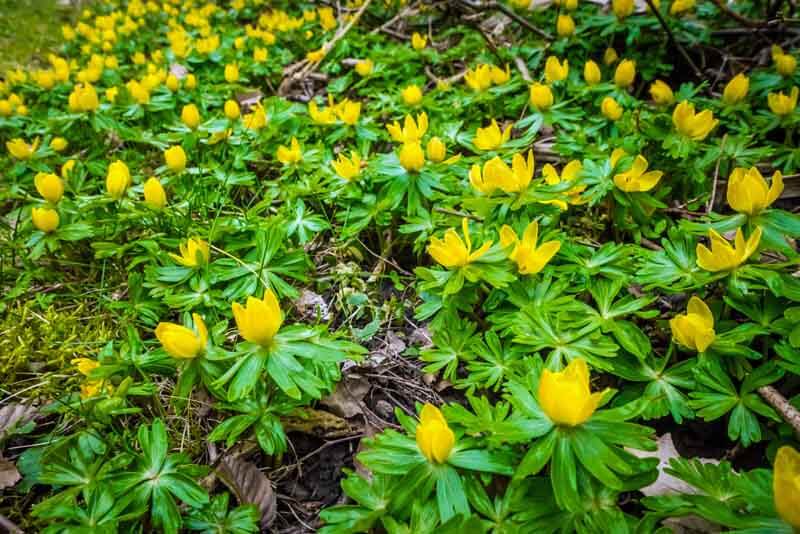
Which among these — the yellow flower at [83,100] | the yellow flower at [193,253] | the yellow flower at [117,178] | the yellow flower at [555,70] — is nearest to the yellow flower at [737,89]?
the yellow flower at [555,70]

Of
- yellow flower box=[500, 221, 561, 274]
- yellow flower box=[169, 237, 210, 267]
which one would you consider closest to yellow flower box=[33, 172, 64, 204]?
yellow flower box=[169, 237, 210, 267]

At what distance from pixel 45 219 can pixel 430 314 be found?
1641 mm

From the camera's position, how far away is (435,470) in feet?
3.51

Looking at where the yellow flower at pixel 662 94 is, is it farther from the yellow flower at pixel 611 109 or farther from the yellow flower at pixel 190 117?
the yellow flower at pixel 190 117

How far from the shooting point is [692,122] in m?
1.85

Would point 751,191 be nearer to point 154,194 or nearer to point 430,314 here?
point 430,314

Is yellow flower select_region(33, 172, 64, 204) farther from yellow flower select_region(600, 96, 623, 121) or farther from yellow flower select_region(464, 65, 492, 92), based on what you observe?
yellow flower select_region(600, 96, 623, 121)

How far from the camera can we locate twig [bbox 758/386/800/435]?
1127 millimetres

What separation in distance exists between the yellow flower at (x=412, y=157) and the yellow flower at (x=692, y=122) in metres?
1.01

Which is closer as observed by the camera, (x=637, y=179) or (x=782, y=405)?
(x=782, y=405)

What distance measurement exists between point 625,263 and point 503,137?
0.75 meters

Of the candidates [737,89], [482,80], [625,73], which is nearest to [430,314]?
[482,80]

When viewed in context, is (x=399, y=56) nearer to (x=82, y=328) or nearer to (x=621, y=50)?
(x=621, y=50)

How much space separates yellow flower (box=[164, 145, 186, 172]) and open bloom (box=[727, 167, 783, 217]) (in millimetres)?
2127
